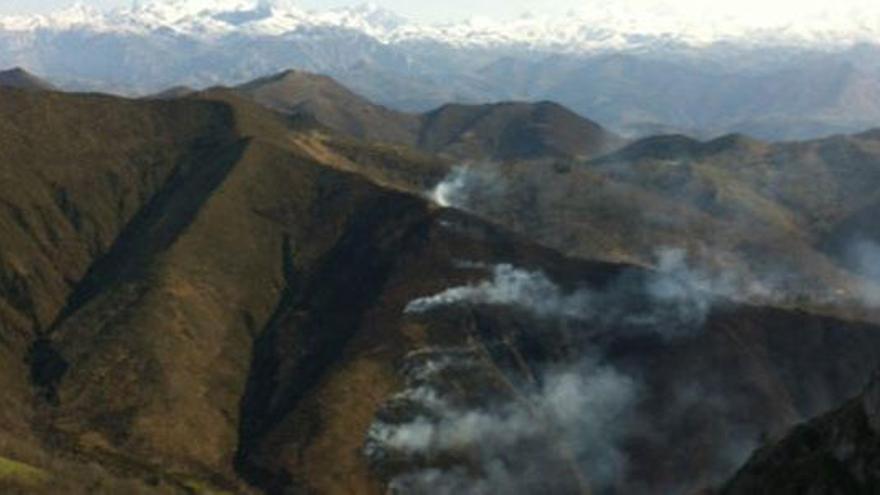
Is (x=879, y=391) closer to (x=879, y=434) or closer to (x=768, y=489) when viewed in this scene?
(x=879, y=434)

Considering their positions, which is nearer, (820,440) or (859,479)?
(859,479)

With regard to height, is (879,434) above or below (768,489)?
above

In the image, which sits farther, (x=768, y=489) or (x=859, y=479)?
(x=768, y=489)

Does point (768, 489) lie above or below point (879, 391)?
below

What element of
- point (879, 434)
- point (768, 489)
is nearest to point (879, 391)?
point (879, 434)
